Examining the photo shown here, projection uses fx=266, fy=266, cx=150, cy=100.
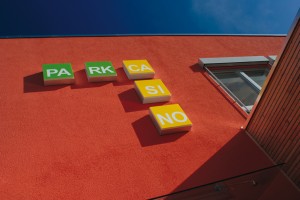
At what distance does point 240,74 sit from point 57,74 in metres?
5.99

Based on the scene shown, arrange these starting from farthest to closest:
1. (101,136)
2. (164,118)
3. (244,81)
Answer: (244,81), (164,118), (101,136)

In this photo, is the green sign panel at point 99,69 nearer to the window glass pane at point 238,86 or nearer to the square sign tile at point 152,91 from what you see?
the square sign tile at point 152,91

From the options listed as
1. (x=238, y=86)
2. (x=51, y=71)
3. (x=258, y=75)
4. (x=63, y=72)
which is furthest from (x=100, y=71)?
(x=258, y=75)

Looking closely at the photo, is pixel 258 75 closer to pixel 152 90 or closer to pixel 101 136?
pixel 152 90

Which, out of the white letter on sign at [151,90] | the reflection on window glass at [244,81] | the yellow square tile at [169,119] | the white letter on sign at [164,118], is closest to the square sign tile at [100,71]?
the white letter on sign at [151,90]

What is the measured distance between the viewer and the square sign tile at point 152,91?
22.7 ft

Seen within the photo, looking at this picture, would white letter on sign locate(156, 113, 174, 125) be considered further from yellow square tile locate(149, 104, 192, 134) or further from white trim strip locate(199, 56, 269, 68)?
white trim strip locate(199, 56, 269, 68)

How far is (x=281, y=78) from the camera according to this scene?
573cm

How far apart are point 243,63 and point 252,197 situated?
19.2 ft

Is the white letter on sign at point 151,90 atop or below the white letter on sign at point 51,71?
below

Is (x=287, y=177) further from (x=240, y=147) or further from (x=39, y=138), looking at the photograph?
(x=39, y=138)

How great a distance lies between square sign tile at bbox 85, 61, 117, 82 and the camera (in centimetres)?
738

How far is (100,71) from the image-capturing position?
24.8 feet

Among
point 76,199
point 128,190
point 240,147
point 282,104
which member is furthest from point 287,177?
point 76,199
